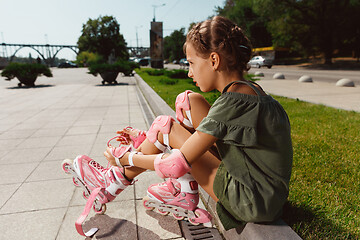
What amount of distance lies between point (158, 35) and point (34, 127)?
980 inches

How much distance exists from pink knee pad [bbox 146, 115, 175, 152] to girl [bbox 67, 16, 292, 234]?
0.11 m

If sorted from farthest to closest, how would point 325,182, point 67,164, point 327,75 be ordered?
1. point 327,75
2. point 325,182
3. point 67,164

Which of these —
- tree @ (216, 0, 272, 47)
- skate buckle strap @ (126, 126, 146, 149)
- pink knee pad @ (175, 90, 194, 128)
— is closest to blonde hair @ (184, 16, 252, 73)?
pink knee pad @ (175, 90, 194, 128)

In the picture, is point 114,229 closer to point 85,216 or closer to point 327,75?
point 85,216

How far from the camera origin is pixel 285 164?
1395 millimetres

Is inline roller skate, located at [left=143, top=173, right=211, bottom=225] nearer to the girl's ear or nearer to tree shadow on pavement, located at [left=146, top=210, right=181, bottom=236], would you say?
tree shadow on pavement, located at [left=146, top=210, right=181, bottom=236]

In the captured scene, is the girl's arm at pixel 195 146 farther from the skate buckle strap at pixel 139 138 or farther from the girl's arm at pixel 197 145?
the skate buckle strap at pixel 139 138

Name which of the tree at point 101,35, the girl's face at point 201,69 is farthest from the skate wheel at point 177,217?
the tree at point 101,35

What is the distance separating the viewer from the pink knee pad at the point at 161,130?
A: 164 centimetres

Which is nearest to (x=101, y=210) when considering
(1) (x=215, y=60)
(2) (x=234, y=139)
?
(2) (x=234, y=139)

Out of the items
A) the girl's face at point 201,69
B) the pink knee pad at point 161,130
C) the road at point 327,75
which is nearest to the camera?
the girl's face at point 201,69

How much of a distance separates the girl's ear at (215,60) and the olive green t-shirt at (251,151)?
0.15m

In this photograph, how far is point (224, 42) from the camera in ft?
4.44

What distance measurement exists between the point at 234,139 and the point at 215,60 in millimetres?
439
